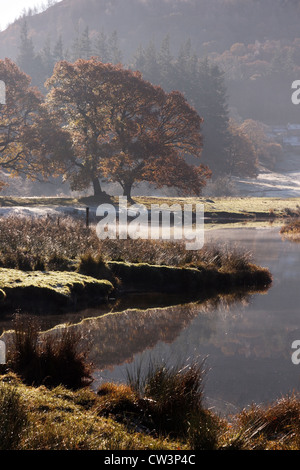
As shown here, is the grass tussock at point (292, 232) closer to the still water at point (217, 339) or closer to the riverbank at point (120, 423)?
the still water at point (217, 339)

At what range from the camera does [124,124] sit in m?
48.8

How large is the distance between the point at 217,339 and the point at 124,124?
38.7m

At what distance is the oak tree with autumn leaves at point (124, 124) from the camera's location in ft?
158

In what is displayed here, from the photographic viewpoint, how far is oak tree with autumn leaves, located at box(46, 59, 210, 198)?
48250 millimetres

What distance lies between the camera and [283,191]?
7875cm

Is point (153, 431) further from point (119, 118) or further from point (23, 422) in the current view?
point (119, 118)

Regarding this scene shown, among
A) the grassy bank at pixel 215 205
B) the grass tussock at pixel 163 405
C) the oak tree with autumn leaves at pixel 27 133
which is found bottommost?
the grass tussock at pixel 163 405

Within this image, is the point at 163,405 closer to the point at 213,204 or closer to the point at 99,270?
the point at 99,270

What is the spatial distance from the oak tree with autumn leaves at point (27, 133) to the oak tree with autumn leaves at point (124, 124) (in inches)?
50.0

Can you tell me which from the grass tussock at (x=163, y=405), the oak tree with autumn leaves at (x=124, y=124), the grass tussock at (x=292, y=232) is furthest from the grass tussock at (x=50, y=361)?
the oak tree with autumn leaves at (x=124, y=124)

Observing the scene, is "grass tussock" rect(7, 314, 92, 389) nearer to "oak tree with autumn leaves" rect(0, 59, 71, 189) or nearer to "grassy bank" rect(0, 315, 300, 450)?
"grassy bank" rect(0, 315, 300, 450)
